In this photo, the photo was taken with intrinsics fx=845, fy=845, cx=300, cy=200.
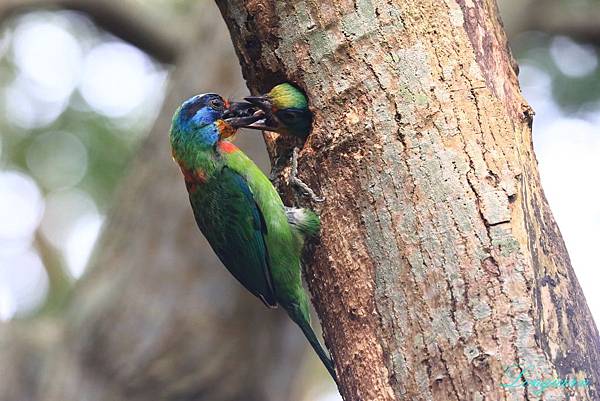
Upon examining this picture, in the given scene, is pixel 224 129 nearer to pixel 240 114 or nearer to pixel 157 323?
pixel 240 114

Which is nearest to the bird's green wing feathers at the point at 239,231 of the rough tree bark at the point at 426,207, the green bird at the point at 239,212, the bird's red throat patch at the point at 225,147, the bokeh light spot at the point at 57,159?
the green bird at the point at 239,212

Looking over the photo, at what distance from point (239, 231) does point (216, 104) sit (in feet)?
2.08

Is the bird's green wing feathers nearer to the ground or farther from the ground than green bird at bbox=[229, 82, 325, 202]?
nearer to the ground

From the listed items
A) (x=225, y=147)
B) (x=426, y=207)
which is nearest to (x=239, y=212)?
(x=225, y=147)

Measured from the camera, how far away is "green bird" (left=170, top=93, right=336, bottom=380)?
3477 mm

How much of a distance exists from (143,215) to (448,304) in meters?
3.81

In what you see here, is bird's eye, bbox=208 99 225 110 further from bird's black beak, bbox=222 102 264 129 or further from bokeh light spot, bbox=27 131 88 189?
bokeh light spot, bbox=27 131 88 189

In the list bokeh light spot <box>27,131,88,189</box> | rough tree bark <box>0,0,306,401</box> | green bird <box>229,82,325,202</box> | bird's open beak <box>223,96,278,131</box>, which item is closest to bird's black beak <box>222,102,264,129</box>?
bird's open beak <box>223,96,278,131</box>

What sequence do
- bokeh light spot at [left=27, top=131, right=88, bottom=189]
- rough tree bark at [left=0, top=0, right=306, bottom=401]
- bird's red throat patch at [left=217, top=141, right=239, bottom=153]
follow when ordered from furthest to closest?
bokeh light spot at [left=27, top=131, right=88, bottom=189]
rough tree bark at [left=0, top=0, right=306, bottom=401]
bird's red throat patch at [left=217, top=141, right=239, bottom=153]

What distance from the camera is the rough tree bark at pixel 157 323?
566cm

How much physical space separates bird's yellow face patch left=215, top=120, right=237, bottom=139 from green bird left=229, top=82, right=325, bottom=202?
357 mm

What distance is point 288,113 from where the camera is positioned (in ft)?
10.3

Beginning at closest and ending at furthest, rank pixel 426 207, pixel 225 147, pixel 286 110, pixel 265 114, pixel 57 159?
pixel 426 207
pixel 286 110
pixel 265 114
pixel 225 147
pixel 57 159

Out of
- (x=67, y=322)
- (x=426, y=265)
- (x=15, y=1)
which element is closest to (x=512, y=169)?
(x=426, y=265)
